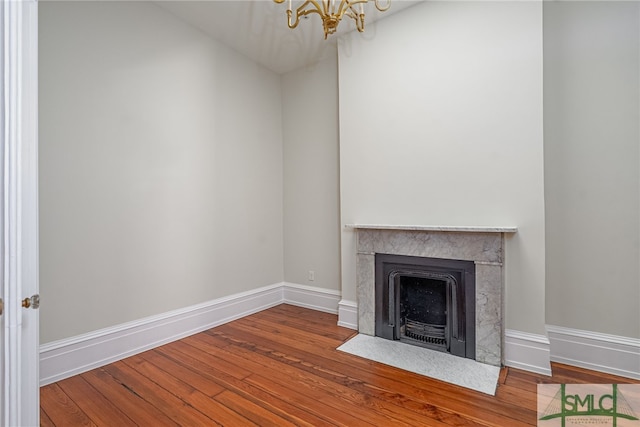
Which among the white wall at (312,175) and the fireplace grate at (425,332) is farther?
the white wall at (312,175)

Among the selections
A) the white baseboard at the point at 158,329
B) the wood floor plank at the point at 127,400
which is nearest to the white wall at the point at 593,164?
the white baseboard at the point at 158,329

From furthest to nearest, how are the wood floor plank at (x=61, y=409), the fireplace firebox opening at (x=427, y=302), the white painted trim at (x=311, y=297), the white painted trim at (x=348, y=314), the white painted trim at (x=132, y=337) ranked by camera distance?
the white painted trim at (x=311, y=297) < the white painted trim at (x=348, y=314) < the fireplace firebox opening at (x=427, y=302) < the white painted trim at (x=132, y=337) < the wood floor plank at (x=61, y=409)

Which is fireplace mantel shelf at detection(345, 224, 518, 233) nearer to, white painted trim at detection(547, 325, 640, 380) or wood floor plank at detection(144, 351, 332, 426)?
white painted trim at detection(547, 325, 640, 380)

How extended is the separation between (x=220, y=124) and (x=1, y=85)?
2333 millimetres

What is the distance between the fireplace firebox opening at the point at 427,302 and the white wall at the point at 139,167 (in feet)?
5.30

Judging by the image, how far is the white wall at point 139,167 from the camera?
7.21 feet

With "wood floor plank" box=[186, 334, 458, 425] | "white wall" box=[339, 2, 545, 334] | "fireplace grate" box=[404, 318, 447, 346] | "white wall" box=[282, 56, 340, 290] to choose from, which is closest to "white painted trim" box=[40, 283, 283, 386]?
"wood floor plank" box=[186, 334, 458, 425]

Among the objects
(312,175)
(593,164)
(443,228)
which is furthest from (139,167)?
(593,164)

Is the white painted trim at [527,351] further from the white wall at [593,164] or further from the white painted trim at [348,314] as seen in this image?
the white painted trim at [348,314]

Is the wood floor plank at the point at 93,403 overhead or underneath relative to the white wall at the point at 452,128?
underneath

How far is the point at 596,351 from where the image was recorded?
2.27 meters

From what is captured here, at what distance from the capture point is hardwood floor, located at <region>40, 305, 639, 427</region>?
175 cm

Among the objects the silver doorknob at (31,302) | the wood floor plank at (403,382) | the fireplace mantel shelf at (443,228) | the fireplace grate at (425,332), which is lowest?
the wood floor plank at (403,382)

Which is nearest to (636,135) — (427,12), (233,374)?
(427,12)
